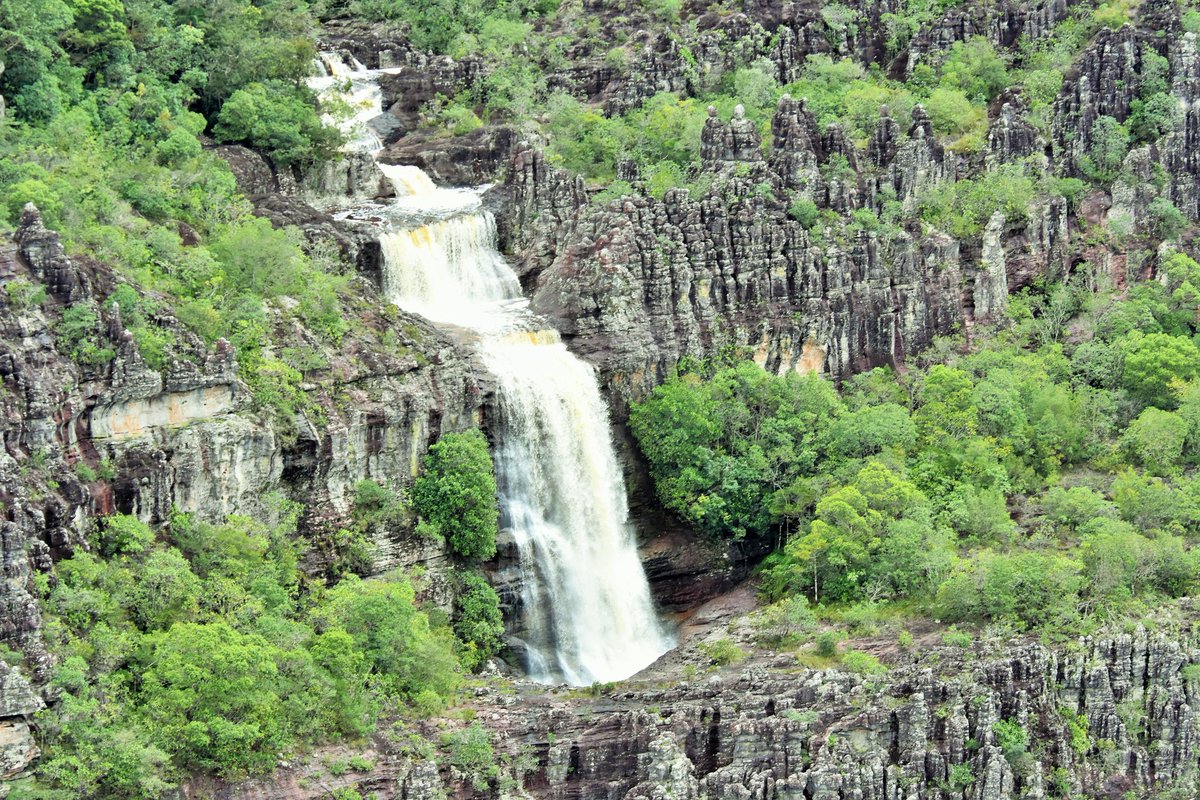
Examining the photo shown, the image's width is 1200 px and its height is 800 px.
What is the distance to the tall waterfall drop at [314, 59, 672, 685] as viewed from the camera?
83.2 m

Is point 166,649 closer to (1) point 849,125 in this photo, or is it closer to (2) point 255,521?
(2) point 255,521

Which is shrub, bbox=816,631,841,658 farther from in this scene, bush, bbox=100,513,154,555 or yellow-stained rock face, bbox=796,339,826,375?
bush, bbox=100,513,154,555

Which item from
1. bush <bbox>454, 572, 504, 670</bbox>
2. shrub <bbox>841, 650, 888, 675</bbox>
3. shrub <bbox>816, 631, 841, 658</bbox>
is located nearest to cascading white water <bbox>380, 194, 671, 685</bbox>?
bush <bbox>454, 572, 504, 670</bbox>

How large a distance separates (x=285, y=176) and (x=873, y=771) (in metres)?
37.2

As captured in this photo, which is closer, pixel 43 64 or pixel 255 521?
pixel 255 521

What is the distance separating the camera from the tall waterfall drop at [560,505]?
273 feet

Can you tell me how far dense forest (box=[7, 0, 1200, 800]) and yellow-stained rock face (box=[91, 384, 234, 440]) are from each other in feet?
2.15

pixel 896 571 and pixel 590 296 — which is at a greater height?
pixel 590 296

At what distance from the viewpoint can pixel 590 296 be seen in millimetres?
87688

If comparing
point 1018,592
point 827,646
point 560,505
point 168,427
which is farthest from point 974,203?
point 168,427

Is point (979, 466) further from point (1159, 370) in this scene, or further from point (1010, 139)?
point (1010, 139)

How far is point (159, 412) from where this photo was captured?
72875mm

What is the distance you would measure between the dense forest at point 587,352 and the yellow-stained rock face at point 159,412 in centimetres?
65

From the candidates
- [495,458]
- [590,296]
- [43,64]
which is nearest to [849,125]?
[590,296]
